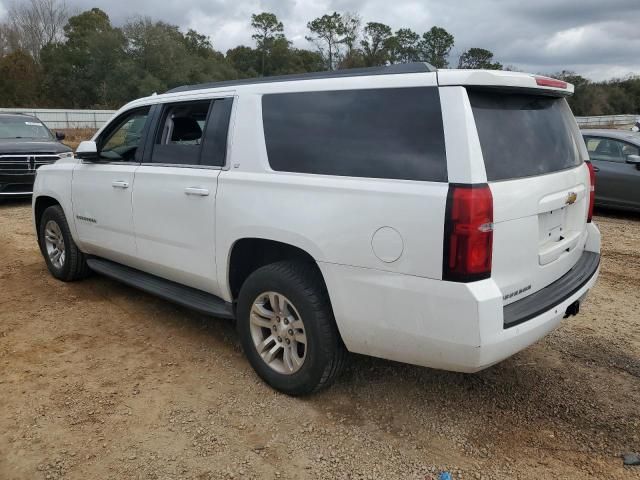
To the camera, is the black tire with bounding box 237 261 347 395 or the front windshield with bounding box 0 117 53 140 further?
the front windshield with bounding box 0 117 53 140

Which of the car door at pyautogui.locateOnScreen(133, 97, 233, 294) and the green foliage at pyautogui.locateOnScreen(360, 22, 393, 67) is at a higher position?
the green foliage at pyautogui.locateOnScreen(360, 22, 393, 67)

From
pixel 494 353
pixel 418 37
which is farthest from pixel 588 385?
pixel 418 37

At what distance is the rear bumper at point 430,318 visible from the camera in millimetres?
2471

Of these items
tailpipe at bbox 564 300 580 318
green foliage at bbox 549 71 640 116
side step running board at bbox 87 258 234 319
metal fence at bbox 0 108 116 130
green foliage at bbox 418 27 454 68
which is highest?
green foliage at bbox 418 27 454 68

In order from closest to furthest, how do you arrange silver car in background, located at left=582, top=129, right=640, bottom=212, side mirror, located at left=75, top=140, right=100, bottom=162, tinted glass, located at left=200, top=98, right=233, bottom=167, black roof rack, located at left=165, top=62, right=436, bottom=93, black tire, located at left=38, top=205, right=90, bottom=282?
black roof rack, located at left=165, top=62, right=436, bottom=93 < tinted glass, located at left=200, top=98, right=233, bottom=167 < side mirror, located at left=75, top=140, right=100, bottom=162 < black tire, located at left=38, top=205, right=90, bottom=282 < silver car in background, located at left=582, top=129, right=640, bottom=212

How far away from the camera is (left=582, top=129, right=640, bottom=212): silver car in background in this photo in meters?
8.96

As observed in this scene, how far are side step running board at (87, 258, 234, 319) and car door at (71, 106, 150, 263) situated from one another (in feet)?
0.34

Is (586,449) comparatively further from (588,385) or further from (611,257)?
(611,257)

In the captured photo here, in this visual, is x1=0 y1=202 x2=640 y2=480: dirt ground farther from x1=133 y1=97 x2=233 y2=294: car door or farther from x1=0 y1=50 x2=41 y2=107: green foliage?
x1=0 y1=50 x2=41 y2=107: green foliage

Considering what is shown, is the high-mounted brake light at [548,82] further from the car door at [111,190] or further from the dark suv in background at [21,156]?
the dark suv in background at [21,156]

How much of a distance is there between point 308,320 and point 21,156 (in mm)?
9240

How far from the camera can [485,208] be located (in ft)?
8.00

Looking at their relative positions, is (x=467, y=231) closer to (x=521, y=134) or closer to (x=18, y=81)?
(x=521, y=134)

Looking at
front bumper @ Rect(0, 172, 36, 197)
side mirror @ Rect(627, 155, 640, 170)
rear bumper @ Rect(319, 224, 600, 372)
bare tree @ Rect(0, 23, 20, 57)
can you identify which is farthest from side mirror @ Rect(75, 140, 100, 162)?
bare tree @ Rect(0, 23, 20, 57)
